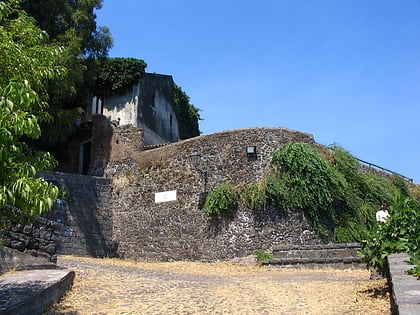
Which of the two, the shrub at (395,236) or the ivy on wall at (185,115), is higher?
the ivy on wall at (185,115)

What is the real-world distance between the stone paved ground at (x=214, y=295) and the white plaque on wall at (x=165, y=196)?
6745 millimetres

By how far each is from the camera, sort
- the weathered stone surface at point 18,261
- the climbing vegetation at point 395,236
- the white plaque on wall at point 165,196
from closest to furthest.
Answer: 1. the climbing vegetation at point 395,236
2. the weathered stone surface at point 18,261
3. the white plaque on wall at point 165,196

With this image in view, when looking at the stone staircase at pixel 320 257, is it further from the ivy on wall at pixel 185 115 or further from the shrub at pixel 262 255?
the ivy on wall at pixel 185 115

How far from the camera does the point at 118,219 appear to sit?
17906 millimetres

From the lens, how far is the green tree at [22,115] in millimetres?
4375

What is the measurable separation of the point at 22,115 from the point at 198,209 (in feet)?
38.9

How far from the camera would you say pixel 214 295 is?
25.3 feet

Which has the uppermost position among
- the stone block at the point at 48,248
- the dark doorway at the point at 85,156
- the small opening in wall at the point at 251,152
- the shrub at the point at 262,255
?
the dark doorway at the point at 85,156

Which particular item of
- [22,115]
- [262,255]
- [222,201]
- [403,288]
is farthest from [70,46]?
[403,288]

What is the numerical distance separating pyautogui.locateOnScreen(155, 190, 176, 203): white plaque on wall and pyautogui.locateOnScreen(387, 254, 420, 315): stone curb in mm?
11084

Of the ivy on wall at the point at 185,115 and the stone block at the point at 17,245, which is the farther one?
the ivy on wall at the point at 185,115

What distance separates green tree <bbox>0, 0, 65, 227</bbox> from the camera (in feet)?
14.4

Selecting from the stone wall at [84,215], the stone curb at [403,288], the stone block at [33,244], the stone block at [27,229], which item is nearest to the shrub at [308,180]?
the stone wall at [84,215]

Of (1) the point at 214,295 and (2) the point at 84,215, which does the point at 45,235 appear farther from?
(2) the point at 84,215
